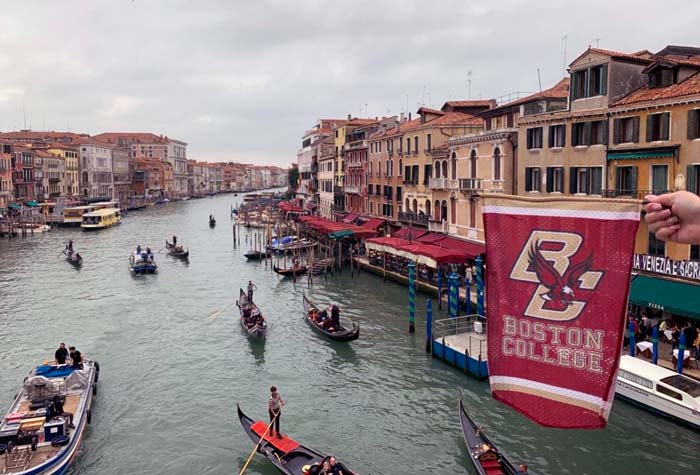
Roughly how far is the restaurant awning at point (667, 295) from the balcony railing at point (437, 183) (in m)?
16.6

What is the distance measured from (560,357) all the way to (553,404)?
1.34ft

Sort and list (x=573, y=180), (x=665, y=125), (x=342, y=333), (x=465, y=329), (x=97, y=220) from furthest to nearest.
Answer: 1. (x=97, y=220)
2. (x=573, y=180)
3. (x=465, y=329)
4. (x=342, y=333)
5. (x=665, y=125)

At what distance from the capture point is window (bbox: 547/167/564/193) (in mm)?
25000

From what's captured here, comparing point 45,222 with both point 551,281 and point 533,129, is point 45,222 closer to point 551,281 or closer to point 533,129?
point 533,129

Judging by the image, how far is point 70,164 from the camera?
98000mm

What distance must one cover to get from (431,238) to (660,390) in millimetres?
21655

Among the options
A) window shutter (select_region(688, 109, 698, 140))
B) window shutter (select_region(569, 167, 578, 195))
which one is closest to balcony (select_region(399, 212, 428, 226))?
window shutter (select_region(569, 167, 578, 195))

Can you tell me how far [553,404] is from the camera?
489 centimetres

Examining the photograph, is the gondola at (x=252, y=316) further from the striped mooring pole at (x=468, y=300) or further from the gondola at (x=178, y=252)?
the gondola at (x=178, y=252)

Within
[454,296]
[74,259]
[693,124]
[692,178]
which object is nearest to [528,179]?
[454,296]

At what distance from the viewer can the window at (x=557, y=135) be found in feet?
81.4

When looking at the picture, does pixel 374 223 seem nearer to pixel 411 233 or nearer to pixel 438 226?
pixel 411 233

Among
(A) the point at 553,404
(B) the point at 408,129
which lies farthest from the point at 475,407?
(B) the point at 408,129

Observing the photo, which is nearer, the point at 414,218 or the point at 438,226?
the point at 438,226
